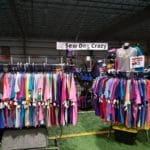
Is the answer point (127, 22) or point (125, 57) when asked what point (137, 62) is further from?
point (127, 22)

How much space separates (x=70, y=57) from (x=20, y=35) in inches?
400

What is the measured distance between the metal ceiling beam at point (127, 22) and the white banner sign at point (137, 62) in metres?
5.61

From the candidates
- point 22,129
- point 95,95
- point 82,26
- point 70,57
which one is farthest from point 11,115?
point 82,26

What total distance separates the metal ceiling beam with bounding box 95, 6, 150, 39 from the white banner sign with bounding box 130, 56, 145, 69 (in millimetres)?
5607

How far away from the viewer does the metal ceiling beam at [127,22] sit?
861 centimetres

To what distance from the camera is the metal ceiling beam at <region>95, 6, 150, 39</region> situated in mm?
8609

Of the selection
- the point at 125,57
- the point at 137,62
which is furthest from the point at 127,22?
the point at 137,62

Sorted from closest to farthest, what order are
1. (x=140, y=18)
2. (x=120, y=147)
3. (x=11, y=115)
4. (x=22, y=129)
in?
A: (x=11, y=115) < (x=22, y=129) < (x=120, y=147) < (x=140, y=18)

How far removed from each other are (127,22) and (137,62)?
7.24m

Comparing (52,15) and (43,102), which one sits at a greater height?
(52,15)

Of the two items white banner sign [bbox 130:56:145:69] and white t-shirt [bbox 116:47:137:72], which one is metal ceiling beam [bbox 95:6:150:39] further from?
white banner sign [bbox 130:56:145:69]

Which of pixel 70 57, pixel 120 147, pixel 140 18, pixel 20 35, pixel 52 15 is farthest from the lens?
pixel 20 35

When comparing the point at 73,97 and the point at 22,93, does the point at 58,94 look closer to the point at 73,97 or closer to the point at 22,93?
the point at 73,97

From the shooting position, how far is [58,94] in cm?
292
